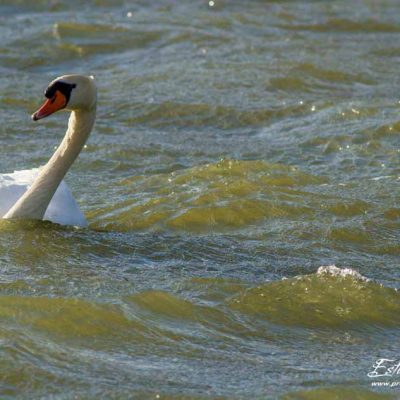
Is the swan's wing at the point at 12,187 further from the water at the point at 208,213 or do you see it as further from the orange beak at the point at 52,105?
the orange beak at the point at 52,105

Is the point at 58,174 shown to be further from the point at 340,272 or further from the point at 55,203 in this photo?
the point at 340,272

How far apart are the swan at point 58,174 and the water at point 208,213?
14 centimetres

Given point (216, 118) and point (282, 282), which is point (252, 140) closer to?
point (216, 118)

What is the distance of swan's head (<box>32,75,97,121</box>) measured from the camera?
723cm

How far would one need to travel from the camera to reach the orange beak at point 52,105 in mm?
7223

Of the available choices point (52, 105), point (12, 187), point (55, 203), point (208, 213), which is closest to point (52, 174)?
point (55, 203)

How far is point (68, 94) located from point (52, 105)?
0.15m

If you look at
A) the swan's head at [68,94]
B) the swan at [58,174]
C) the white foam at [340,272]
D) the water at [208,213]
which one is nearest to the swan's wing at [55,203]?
the swan at [58,174]

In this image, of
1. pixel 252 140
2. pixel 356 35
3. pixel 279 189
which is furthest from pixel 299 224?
pixel 356 35

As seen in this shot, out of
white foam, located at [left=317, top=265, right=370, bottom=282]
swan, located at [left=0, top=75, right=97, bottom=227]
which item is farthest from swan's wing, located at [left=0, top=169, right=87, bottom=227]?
white foam, located at [left=317, top=265, right=370, bottom=282]

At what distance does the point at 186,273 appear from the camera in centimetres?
693

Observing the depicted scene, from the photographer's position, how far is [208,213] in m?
8.34

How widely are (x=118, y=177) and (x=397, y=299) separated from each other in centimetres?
329

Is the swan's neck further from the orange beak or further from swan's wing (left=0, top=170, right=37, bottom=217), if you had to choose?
the orange beak
